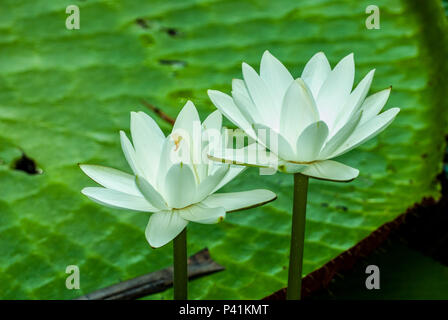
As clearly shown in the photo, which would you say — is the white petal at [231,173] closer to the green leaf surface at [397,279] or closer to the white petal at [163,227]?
the white petal at [163,227]

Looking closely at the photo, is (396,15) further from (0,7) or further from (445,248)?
(0,7)

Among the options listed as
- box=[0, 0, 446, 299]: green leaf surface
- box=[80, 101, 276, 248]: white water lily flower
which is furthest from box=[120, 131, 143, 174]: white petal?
box=[0, 0, 446, 299]: green leaf surface

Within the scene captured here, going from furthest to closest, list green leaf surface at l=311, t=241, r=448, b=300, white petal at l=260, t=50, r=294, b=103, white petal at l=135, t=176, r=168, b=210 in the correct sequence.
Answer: green leaf surface at l=311, t=241, r=448, b=300
white petal at l=260, t=50, r=294, b=103
white petal at l=135, t=176, r=168, b=210

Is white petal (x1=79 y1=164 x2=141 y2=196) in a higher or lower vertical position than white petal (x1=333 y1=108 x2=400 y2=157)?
lower

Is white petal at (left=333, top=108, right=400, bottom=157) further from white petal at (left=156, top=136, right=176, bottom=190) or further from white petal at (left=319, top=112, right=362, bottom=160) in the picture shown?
white petal at (left=156, top=136, right=176, bottom=190)

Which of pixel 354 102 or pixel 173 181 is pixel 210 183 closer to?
pixel 173 181

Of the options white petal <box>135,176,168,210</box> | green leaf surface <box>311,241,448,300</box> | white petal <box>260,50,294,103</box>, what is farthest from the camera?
green leaf surface <box>311,241,448,300</box>

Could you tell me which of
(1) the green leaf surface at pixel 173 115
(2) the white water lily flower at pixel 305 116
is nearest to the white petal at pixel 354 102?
(2) the white water lily flower at pixel 305 116

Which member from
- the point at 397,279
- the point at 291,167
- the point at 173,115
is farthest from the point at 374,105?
the point at 173,115
